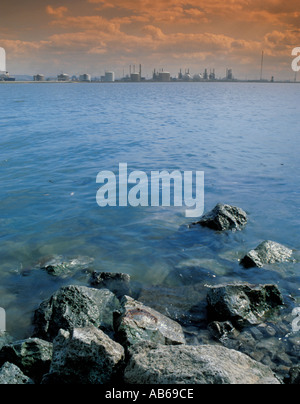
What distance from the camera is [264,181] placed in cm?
1579

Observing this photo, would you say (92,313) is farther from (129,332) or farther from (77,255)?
(77,255)

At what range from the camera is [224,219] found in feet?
34.7

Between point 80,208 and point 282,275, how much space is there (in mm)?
7063

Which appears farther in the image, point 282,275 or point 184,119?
point 184,119

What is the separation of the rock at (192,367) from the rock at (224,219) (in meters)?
5.94

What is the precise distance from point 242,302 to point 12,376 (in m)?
3.93

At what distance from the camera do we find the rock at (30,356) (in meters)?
5.10

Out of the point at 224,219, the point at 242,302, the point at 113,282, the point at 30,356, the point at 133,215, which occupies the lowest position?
the point at 113,282

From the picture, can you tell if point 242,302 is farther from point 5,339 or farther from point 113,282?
point 5,339

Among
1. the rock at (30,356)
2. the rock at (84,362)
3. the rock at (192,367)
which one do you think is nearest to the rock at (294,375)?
the rock at (192,367)

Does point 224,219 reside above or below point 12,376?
above

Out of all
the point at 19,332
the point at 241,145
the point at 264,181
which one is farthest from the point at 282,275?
the point at 241,145

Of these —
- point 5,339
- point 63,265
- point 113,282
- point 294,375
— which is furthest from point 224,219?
point 5,339
